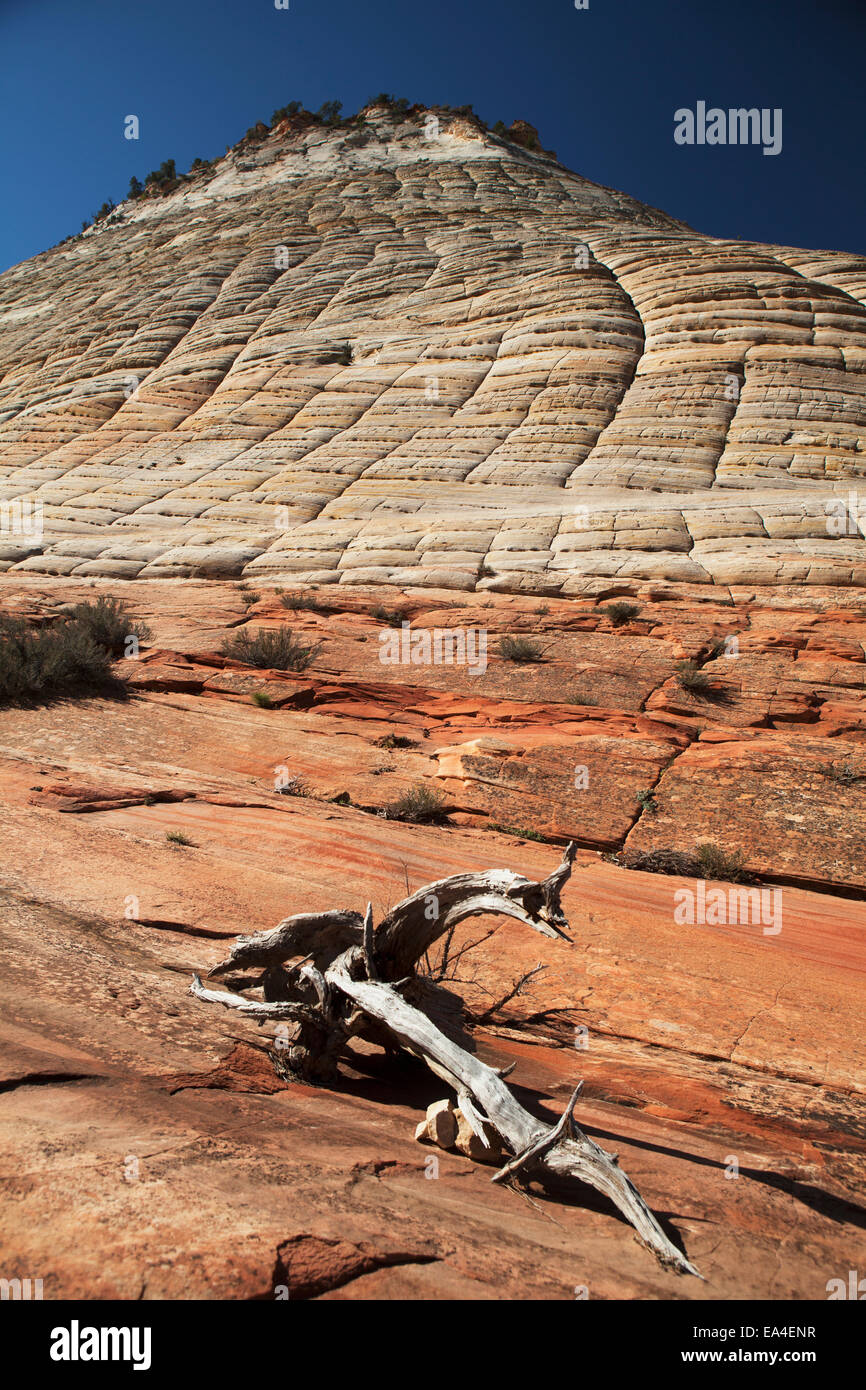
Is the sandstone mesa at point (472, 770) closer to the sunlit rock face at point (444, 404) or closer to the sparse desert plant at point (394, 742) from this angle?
the sparse desert plant at point (394, 742)

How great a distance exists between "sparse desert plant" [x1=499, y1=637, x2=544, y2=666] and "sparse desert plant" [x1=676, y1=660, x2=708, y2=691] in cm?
224

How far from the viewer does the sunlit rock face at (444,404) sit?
754 inches

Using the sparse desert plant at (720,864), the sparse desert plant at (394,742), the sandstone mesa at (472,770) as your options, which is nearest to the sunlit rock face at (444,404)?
the sandstone mesa at (472,770)

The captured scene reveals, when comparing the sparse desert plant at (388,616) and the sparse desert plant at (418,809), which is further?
the sparse desert plant at (388,616)

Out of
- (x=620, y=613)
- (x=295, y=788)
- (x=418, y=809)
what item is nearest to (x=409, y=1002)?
(x=418, y=809)

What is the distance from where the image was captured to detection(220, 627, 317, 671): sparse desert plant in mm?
11883

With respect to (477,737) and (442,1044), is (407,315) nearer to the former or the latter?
(477,737)

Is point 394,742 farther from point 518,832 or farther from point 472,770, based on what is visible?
point 518,832

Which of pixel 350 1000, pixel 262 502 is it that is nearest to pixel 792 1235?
pixel 350 1000

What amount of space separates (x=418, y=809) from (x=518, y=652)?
5.08 m

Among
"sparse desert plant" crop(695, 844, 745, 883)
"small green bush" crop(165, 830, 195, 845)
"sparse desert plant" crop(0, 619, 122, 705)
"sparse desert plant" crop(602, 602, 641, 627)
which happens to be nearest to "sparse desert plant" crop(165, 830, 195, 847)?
"small green bush" crop(165, 830, 195, 845)

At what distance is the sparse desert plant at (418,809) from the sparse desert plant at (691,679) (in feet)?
15.7
